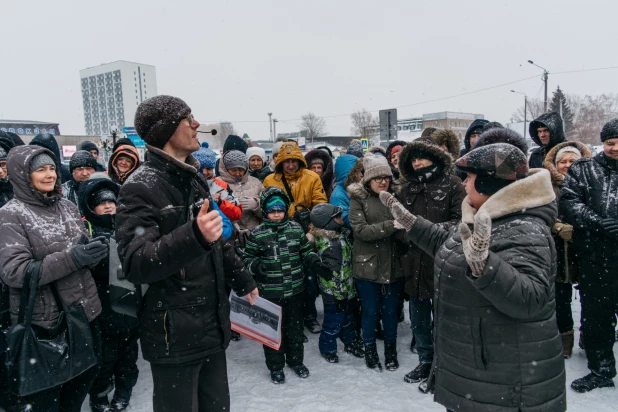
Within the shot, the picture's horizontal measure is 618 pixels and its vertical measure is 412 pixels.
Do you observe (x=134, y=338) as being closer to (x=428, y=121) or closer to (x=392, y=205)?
(x=392, y=205)

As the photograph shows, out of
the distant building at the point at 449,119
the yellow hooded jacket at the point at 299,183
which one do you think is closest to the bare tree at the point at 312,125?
the distant building at the point at 449,119

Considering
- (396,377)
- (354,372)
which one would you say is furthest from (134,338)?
(396,377)

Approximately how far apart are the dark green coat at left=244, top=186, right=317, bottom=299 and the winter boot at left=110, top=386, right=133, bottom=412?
1.49 m

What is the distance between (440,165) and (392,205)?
57.6 inches

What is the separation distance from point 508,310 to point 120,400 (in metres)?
3.40

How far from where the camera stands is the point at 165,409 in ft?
7.77

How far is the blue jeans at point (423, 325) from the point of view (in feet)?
13.7

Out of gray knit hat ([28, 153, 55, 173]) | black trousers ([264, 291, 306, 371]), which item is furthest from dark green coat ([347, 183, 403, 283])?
gray knit hat ([28, 153, 55, 173])

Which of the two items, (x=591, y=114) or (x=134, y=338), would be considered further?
(x=591, y=114)

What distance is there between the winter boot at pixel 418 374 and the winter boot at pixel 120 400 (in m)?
2.60

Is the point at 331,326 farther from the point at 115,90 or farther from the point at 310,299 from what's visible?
the point at 115,90

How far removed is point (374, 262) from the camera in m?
4.32

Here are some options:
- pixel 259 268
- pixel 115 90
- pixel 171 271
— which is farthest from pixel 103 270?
pixel 115 90

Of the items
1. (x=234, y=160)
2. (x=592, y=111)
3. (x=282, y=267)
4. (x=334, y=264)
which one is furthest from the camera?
(x=592, y=111)
